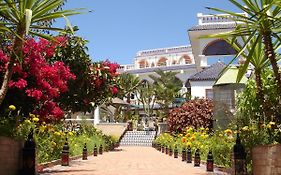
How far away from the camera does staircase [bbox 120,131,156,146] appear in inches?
1591

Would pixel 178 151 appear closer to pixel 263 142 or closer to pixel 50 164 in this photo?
pixel 50 164

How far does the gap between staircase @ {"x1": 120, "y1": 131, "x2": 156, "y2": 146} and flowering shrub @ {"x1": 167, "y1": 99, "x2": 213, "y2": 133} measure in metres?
14.0

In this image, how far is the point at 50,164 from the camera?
12781 mm

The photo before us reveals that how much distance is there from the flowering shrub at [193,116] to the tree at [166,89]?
2440cm

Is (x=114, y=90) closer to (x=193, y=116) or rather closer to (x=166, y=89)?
(x=193, y=116)

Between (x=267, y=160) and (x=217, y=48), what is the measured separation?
1215 inches

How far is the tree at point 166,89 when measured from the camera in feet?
171

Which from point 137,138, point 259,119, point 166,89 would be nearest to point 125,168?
point 259,119

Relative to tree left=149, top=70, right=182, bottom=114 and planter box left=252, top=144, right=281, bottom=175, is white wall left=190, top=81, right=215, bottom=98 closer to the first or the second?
tree left=149, top=70, right=182, bottom=114

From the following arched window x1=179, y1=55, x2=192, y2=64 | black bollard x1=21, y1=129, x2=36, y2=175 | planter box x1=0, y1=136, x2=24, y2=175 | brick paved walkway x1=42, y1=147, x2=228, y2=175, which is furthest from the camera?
arched window x1=179, y1=55, x2=192, y2=64

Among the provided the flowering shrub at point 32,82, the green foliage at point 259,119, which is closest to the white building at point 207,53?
the green foliage at point 259,119

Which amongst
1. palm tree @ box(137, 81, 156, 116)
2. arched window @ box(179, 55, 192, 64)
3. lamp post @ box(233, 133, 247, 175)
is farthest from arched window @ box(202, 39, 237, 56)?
lamp post @ box(233, 133, 247, 175)

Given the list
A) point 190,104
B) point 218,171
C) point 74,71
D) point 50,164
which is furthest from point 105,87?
point 218,171

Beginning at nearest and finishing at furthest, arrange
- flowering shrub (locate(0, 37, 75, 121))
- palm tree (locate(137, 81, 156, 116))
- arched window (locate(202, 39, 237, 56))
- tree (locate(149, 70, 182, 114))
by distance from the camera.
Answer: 1. flowering shrub (locate(0, 37, 75, 121))
2. arched window (locate(202, 39, 237, 56))
3. tree (locate(149, 70, 182, 114))
4. palm tree (locate(137, 81, 156, 116))
